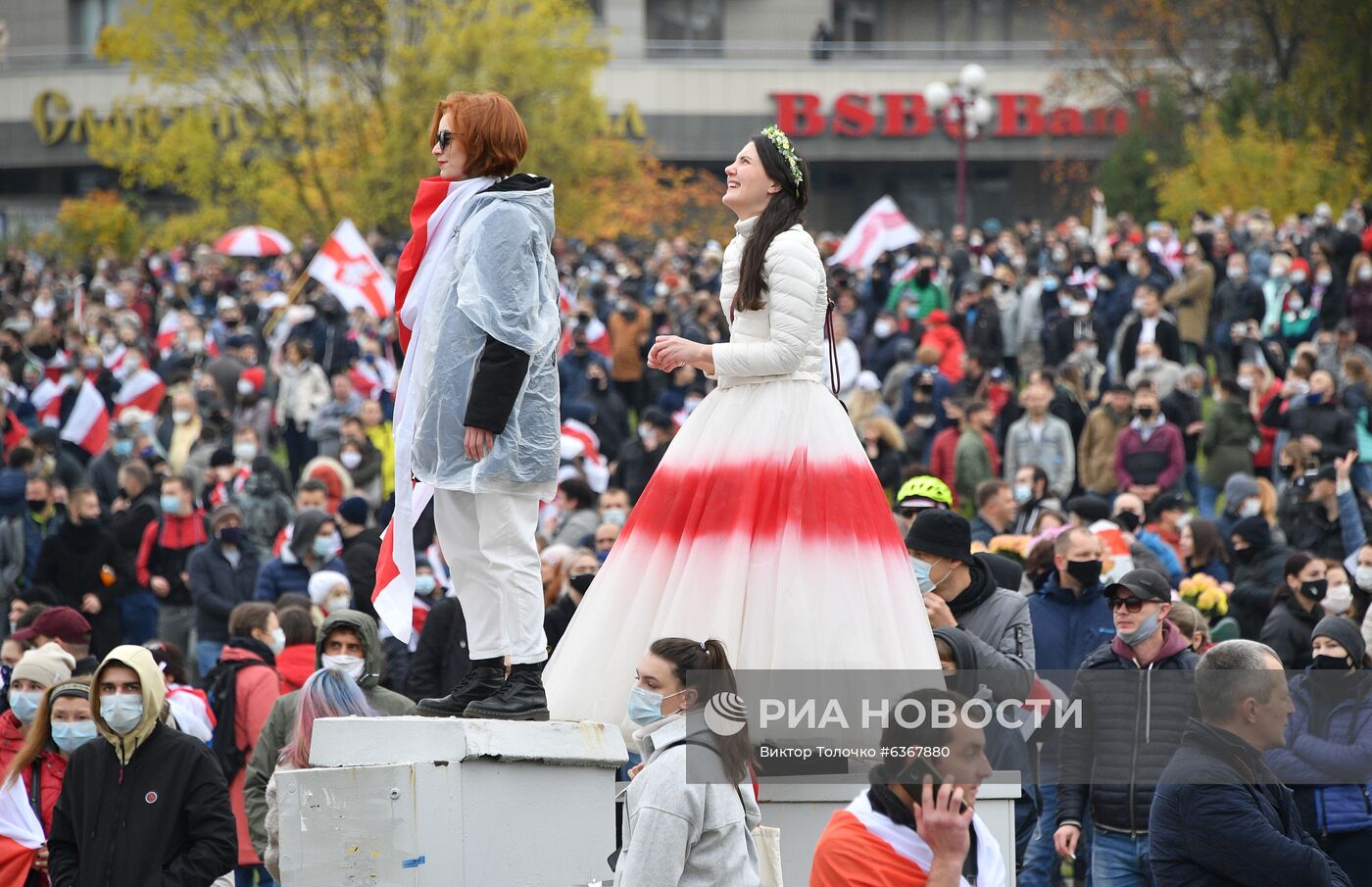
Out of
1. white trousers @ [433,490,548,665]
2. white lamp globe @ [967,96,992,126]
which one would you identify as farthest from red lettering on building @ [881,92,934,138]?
white trousers @ [433,490,548,665]

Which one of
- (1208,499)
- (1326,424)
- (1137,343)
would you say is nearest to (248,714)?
(1326,424)

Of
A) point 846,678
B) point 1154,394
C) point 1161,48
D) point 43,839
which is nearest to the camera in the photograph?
point 846,678

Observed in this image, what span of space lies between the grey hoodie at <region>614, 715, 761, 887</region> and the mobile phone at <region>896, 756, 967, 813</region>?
26.2 inches

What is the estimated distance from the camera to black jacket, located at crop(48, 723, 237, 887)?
739 cm

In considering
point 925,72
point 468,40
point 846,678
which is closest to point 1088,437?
point 846,678

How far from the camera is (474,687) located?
21.9 ft

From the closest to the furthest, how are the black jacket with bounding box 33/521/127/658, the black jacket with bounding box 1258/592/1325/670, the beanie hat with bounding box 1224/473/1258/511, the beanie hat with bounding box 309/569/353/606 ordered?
1. the black jacket with bounding box 1258/592/1325/670
2. the beanie hat with bounding box 309/569/353/606
3. the black jacket with bounding box 33/521/127/658
4. the beanie hat with bounding box 1224/473/1258/511

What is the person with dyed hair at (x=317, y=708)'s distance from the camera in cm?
754

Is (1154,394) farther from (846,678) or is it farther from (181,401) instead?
(846,678)

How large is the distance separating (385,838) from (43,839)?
267 centimetres

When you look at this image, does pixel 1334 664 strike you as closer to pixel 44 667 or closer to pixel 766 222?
pixel 766 222

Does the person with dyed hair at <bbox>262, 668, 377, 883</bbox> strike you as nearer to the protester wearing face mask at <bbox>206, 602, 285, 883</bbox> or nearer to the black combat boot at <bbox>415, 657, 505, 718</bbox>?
the black combat boot at <bbox>415, 657, 505, 718</bbox>

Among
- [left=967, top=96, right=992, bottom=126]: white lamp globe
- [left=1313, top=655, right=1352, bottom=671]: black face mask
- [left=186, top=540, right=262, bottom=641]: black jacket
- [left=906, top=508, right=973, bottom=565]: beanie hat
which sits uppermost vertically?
[left=967, top=96, right=992, bottom=126]: white lamp globe

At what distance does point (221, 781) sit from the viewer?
7.61m
